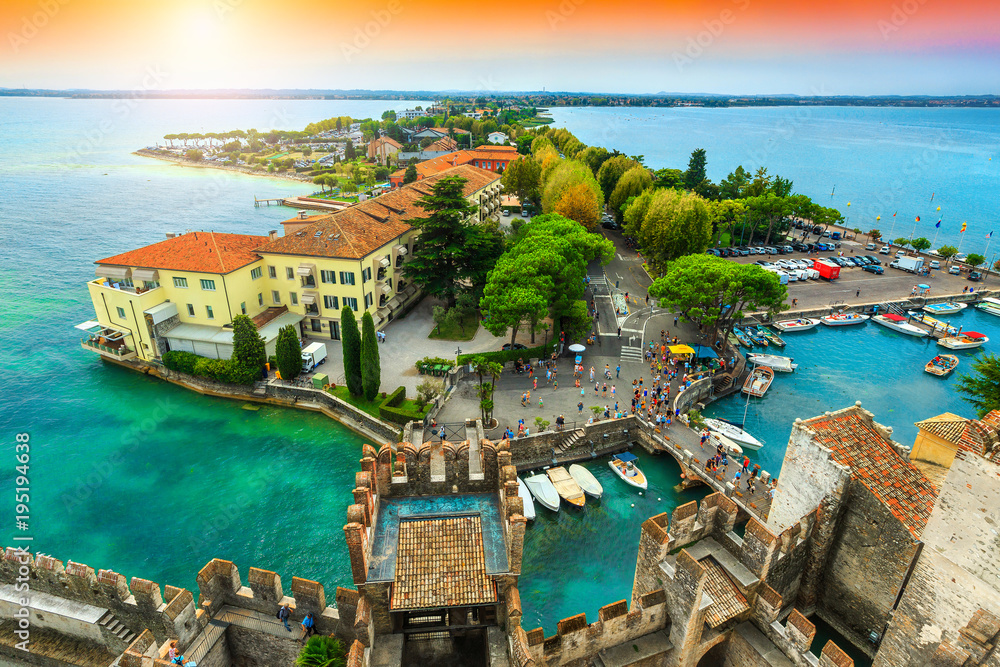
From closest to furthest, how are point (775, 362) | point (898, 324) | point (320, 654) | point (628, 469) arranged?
1. point (320, 654)
2. point (628, 469)
3. point (775, 362)
4. point (898, 324)

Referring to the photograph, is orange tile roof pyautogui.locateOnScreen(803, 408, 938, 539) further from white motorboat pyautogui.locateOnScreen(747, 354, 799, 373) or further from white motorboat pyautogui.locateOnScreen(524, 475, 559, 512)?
white motorboat pyautogui.locateOnScreen(747, 354, 799, 373)

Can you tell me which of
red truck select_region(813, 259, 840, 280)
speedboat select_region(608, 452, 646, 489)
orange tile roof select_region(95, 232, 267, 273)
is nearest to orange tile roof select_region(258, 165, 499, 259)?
→ orange tile roof select_region(95, 232, 267, 273)

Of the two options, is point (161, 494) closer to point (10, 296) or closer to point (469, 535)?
point (469, 535)

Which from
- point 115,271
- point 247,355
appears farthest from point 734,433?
point 115,271

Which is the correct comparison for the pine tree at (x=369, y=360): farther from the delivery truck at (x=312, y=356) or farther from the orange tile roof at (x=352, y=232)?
the orange tile roof at (x=352, y=232)

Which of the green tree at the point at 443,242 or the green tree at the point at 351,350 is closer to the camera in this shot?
the green tree at the point at 351,350

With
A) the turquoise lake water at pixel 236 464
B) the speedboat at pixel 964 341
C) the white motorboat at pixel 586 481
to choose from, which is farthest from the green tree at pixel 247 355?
the speedboat at pixel 964 341

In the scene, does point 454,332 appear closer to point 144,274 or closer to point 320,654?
point 144,274
